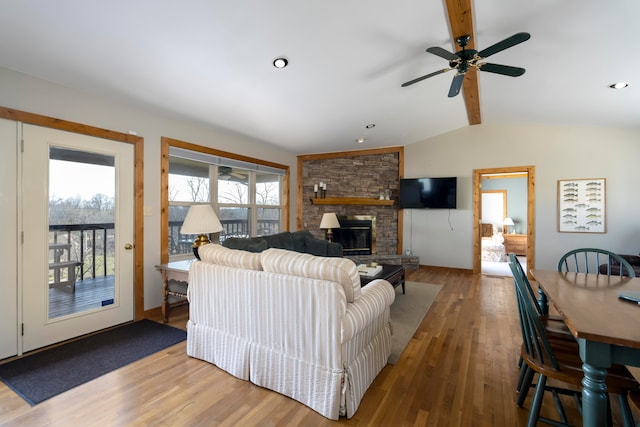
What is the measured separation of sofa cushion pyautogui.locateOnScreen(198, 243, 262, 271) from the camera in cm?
219

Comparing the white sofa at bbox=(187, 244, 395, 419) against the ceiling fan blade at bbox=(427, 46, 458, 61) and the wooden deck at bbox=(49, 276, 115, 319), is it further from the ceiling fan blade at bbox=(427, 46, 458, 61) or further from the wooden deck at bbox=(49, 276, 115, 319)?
the ceiling fan blade at bbox=(427, 46, 458, 61)

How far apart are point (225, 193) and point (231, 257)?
2757 millimetres

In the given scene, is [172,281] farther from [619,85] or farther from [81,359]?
[619,85]

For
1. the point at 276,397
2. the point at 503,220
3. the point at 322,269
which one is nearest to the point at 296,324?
the point at 322,269

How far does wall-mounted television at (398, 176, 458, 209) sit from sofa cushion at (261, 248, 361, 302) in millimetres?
4482

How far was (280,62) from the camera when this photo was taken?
9.55ft

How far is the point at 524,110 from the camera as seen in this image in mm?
4633

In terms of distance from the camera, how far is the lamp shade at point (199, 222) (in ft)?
10.4

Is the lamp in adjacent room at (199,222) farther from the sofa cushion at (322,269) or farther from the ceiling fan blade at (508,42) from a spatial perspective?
the ceiling fan blade at (508,42)

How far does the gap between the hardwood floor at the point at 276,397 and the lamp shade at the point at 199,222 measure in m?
1.17

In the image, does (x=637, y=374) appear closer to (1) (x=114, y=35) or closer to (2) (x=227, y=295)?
(2) (x=227, y=295)

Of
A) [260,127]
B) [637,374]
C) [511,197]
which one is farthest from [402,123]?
[511,197]

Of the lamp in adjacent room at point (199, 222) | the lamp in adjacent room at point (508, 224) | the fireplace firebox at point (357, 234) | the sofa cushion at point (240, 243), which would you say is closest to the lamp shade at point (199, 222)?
the lamp in adjacent room at point (199, 222)

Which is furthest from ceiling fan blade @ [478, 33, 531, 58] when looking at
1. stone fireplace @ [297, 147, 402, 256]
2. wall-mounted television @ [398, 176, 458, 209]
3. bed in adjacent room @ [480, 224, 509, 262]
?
bed in adjacent room @ [480, 224, 509, 262]
